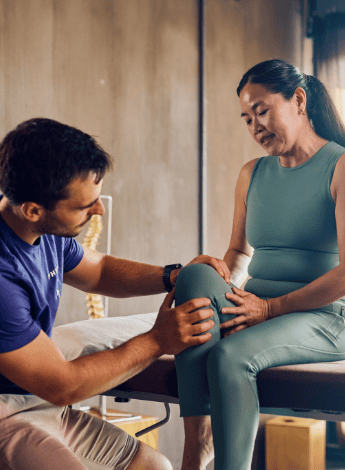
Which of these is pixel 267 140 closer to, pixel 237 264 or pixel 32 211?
pixel 237 264

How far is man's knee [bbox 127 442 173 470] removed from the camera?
1.33 metres

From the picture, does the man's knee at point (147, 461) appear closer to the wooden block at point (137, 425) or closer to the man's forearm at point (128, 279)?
the man's forearm at point (128, 279)

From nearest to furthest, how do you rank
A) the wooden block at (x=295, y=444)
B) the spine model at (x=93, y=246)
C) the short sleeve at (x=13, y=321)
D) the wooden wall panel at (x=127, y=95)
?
the short sleeve at (x=13, y=321), the spine model at (x=93, y=246), the wooden wall panel at (x=127, y=95), the wooden block at (x=295, y=444)

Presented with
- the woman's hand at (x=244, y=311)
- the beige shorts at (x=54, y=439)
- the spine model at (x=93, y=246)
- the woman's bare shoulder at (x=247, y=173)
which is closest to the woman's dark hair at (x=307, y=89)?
the woman's bare shoulder at (x=247, y=173)

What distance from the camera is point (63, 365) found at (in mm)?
1085

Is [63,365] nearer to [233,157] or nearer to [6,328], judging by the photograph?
[6,328]

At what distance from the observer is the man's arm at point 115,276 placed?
152cm

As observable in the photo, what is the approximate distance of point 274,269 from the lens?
4.80 feet

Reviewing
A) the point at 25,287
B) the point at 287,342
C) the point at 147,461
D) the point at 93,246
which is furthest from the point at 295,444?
the point at 25,287

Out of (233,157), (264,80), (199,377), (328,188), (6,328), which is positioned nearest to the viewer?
(6,328)

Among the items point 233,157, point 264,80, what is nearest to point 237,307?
point 264,80

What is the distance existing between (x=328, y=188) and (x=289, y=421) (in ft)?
6.38

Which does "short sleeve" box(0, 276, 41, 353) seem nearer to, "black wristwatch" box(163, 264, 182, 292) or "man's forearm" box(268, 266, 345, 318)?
"black wristwatch" box(163, 264, 182, 292)

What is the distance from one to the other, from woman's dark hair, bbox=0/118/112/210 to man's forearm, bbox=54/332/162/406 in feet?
1.11
